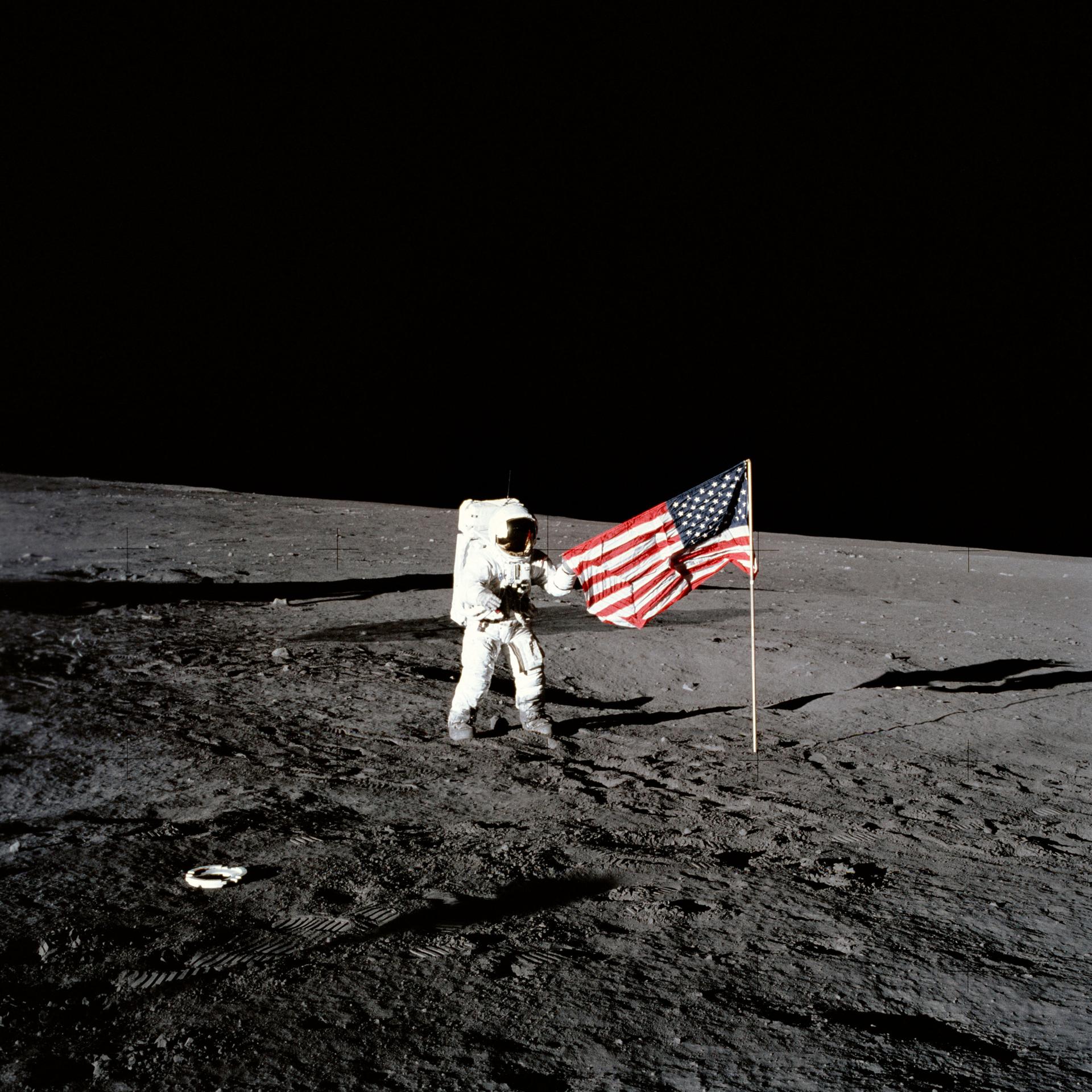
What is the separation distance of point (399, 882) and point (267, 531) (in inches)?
323

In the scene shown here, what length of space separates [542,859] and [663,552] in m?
1.92

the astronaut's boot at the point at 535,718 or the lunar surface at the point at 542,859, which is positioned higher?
the astronaut's boot at the point at 535,718

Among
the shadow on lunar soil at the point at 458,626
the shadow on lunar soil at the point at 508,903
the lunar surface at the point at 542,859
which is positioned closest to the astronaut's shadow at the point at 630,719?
the lunar surface at the point at 542,859

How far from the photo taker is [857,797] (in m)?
3.60

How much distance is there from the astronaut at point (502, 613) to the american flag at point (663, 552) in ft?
0.64

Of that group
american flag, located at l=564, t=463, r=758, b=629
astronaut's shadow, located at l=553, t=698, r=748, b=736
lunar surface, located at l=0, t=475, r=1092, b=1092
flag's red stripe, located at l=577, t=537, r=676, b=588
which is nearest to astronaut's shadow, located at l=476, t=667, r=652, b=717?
lunar surface, located at l=0, t=475, r=1092, b=1092

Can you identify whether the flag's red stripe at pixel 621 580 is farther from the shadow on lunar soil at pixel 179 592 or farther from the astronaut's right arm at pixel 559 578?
the shadow on lunar soil at pixel 179 592

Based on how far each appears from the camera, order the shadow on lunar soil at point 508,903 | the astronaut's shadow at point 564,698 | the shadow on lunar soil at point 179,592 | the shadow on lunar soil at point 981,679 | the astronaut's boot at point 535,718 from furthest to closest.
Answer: the shadow on lunar soil at point 179,592 → the shadow on lunar soil at point 981,679 → the astronaut's shadow at point 564,698 → the astronaut's boot at point 535,718 → the shadow on lunar soil at point 508,903

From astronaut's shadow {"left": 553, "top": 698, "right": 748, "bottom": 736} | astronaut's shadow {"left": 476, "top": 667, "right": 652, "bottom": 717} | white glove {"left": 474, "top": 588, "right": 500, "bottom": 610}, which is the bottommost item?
astronaut's shadow {"left": 553, "top": 698, "right": 748, "bottom": 736}

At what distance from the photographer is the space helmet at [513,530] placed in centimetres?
414

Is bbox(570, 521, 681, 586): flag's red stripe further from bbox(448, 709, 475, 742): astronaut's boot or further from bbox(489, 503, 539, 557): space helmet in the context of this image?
bbox(448, 709, 475, 742): astronaut's boot

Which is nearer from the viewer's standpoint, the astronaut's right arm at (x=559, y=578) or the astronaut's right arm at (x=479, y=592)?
the astronaut's right arm at (x=479, y=592)

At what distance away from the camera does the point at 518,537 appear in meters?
4.17

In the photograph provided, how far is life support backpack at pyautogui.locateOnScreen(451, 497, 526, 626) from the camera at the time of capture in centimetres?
426
